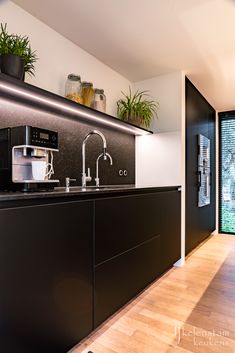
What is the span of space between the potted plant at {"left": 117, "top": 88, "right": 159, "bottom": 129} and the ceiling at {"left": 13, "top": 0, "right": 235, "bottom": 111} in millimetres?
370

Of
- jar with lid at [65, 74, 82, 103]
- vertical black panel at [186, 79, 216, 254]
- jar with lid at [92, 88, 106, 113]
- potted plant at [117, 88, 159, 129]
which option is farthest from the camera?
vertical black panel at [186, 79, 216, 254]

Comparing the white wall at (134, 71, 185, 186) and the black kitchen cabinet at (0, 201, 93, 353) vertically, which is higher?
the white wall at (134, 71, 185, 186)

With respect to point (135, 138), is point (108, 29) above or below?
above

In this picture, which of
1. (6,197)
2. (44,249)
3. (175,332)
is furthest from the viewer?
(175,332)

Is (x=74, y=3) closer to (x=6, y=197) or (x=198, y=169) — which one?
(x=6, y=197)

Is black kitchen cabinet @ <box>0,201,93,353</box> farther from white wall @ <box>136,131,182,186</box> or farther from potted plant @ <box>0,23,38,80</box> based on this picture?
white wall @ <box>136,131,182,186</box>

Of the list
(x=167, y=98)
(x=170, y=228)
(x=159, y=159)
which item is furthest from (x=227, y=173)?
(x=170, y=228)

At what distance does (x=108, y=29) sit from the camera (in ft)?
6.76

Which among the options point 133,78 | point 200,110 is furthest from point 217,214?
point 133,78

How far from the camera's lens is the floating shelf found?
1497 millimetres

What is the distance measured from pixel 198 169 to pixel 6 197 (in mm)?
3045

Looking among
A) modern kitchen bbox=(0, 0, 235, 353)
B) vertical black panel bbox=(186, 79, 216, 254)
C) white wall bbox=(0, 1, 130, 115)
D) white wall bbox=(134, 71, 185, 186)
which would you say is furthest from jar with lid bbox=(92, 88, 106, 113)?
vertical black panel bbox=(186, 79, 216, 254)

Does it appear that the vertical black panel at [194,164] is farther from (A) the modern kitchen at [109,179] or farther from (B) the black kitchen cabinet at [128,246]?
(B) the black kitchen cabinet at [128,246]

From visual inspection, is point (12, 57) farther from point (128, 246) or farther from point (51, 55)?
point (128, 246)
